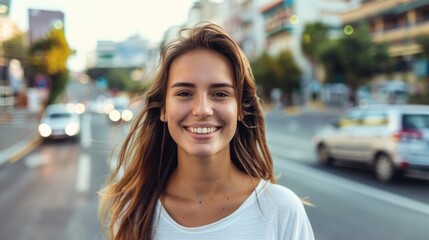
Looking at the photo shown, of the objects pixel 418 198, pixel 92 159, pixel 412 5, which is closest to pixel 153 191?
pixel 418 198

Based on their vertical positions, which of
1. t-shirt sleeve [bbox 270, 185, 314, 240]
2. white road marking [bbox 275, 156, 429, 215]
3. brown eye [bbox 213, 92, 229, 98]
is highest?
brown eye [bbox 213, 92, 229, 98]

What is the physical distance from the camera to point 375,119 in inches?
384

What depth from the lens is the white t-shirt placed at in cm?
139

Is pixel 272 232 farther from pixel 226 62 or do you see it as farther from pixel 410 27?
pixel 410 27

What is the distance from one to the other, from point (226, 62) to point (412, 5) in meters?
35.7

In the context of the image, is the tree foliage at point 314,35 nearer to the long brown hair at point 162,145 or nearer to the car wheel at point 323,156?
the car wheel at point 323,156

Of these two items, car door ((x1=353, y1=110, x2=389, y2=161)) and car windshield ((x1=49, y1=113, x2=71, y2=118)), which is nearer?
car door ((x1=353, y1=110, x2=389, y2=161))

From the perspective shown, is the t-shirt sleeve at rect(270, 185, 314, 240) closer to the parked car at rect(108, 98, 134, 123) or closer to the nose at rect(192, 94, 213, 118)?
the nose at rect(192, 94, 213, 118)

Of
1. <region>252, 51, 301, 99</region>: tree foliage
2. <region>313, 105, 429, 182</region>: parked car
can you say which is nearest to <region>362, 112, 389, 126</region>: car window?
<region>313, 105, 429, 182</region>: parked car

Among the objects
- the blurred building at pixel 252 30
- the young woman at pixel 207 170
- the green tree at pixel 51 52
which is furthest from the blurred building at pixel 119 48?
the blurred building at pixel 252 30

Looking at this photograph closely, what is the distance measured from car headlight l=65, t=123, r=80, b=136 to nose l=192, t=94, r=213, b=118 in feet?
60.7

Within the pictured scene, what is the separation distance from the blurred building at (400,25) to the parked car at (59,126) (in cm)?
2237

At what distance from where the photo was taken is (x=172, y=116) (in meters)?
1.49

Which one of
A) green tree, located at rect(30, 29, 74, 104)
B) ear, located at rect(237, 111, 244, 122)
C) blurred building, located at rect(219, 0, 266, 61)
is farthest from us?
blurred building, located at rect(219, 0, 266, 61)
